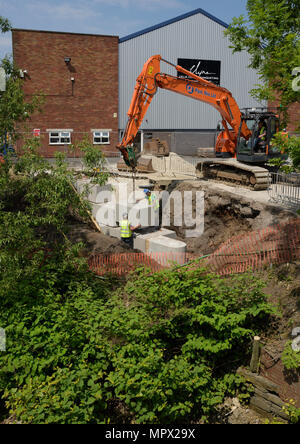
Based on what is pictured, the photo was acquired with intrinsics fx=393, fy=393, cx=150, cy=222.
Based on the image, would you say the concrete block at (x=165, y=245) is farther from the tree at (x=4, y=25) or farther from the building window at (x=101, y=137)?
the building window at (x=101, y=137)

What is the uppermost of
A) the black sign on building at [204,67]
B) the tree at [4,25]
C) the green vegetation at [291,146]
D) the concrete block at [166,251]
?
the black sign on building at [204,67]

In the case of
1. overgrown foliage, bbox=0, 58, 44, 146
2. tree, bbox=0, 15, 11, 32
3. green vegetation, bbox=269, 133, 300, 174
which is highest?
tree, bbox=0, 15, 11, 32

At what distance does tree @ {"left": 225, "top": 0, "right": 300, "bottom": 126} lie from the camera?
8.16 m

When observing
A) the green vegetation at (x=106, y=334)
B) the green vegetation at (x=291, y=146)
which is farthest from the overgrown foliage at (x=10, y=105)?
the green vegetation at (x=291, y=146)

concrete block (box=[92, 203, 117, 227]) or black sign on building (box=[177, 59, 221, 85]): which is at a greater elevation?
black sign on building (box=[177, 59, 221, 85])

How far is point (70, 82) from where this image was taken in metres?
30.2

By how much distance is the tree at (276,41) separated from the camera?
8.16m

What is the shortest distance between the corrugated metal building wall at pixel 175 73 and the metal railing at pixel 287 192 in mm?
18495

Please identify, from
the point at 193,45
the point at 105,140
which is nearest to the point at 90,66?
the point at 105,140

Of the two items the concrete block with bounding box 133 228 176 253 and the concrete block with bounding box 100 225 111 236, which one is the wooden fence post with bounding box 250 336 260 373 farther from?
the concrete block with bounding box 100 225 111 236

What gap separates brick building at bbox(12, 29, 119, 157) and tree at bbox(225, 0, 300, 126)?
22323mm

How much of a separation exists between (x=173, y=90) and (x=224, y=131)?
3.70 m

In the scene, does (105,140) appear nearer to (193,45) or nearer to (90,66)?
(90,66)

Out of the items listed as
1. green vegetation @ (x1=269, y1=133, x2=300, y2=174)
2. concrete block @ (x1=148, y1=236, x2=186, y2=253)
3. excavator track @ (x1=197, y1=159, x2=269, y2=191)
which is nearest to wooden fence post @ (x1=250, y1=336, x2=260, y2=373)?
green vegetation @ (x1=269, y1=133, x2=300, y2=174)
